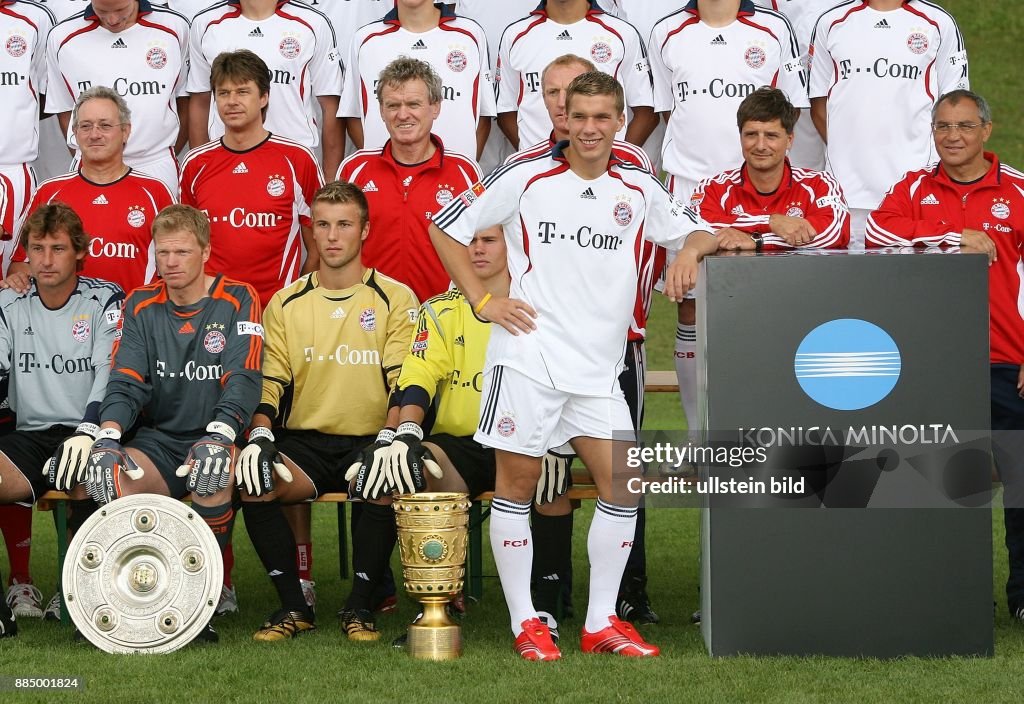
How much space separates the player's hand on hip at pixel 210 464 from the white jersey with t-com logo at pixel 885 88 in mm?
3445

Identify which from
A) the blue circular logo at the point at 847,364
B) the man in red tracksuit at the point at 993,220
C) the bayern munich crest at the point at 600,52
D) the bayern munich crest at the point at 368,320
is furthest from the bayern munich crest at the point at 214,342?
the man in red tracksuit at the point at 993,220

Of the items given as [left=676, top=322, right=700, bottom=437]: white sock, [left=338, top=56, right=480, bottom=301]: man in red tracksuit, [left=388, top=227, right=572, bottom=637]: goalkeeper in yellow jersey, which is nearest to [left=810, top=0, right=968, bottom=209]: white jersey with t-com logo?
[left=676, top=322, right=700, bottom=437]: white sock

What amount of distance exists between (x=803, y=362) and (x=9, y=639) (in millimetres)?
3176

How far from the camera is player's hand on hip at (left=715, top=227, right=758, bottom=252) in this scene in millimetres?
5051

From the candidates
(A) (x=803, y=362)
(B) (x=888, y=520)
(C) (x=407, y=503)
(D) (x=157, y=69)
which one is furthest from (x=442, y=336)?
(D) (x=157, y=69)

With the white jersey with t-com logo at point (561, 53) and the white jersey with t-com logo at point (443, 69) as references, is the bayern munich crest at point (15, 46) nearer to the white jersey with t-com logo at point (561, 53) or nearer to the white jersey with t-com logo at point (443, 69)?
the white jersey with t-com logo at point (443, 69)

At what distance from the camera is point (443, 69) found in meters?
6.91

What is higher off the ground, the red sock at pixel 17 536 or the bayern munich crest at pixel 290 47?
the bayern munich crest at pixel 290 47

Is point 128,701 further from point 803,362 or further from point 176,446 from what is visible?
point 803,362

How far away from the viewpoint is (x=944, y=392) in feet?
15.9

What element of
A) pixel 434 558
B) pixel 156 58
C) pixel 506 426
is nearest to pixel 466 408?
pixel 506 426

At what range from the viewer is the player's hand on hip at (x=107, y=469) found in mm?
5195

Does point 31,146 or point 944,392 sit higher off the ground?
point 31,146

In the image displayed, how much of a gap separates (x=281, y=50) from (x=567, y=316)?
2852mm
